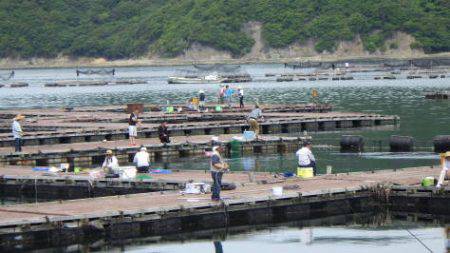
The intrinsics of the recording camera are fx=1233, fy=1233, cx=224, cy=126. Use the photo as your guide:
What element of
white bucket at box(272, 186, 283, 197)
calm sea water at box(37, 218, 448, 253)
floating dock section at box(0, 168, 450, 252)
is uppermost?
white bucket at box(272, 186, 283, 197)

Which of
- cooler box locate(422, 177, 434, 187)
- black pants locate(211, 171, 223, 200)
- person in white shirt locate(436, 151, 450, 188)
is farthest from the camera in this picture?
cooler box locate(422, 177, 434, 187)

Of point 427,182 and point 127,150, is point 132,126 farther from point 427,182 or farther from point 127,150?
point 427,182

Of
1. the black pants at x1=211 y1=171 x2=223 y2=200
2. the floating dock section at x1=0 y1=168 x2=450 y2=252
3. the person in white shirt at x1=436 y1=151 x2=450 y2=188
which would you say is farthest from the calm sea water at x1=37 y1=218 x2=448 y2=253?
the person in white shirt at x1=436 y1=151 x2=450 y2=188

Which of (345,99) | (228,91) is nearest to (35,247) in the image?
(228,91)

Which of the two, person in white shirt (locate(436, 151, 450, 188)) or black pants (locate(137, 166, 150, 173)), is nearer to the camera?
person in white shirt (locate(436, 151, 450, 188))

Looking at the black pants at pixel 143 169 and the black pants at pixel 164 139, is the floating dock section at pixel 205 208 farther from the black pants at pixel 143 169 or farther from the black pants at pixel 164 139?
the black pants at pixel 164 139

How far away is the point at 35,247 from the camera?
35469mm

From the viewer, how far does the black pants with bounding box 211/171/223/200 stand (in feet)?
125

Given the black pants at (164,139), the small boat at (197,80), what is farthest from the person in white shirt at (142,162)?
the small boat at (197,80)

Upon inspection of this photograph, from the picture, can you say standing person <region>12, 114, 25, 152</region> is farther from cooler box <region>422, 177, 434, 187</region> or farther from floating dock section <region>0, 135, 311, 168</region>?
cooler box <region>422, 177, 434, 187</region>

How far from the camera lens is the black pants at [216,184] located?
1505 inches

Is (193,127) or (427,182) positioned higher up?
(193,127)

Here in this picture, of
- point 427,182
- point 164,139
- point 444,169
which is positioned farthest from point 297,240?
point 164,139

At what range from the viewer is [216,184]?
38.5 metres
